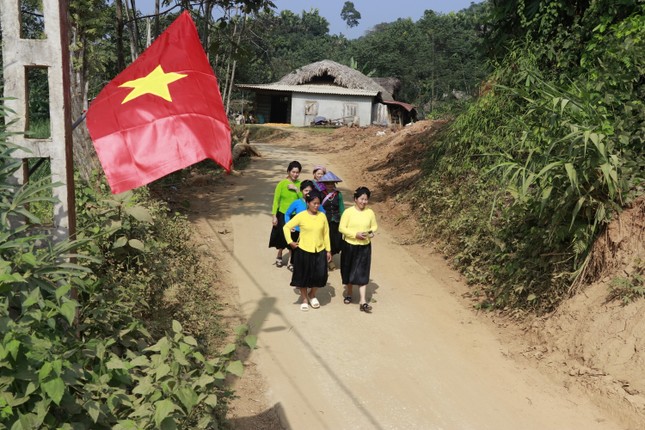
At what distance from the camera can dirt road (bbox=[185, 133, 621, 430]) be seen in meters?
5.03

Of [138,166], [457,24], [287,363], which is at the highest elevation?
[457,24]

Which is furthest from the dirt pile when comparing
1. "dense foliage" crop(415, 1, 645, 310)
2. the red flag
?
the red flag

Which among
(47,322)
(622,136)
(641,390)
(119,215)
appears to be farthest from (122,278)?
(622,136)

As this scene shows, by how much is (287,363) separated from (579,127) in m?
3.80

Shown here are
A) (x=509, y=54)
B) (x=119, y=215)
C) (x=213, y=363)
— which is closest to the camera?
(x=213, y=363)

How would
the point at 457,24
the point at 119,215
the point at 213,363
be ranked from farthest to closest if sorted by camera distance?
the point at 457,24 < the point at 119,215 < the point at 213,363

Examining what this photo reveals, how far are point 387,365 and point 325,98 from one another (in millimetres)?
27431

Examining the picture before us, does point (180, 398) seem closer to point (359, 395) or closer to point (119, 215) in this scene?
point (359, 395)

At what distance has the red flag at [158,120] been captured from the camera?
409 cm

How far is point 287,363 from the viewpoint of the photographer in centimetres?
585

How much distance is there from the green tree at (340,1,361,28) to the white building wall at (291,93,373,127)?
91.1m

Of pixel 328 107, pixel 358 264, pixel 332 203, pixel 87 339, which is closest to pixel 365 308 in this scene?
pixel 358 264

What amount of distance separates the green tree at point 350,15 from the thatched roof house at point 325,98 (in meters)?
88.3

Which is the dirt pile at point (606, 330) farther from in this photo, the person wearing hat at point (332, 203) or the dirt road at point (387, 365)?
the person wearing hat at point (332, 203)
